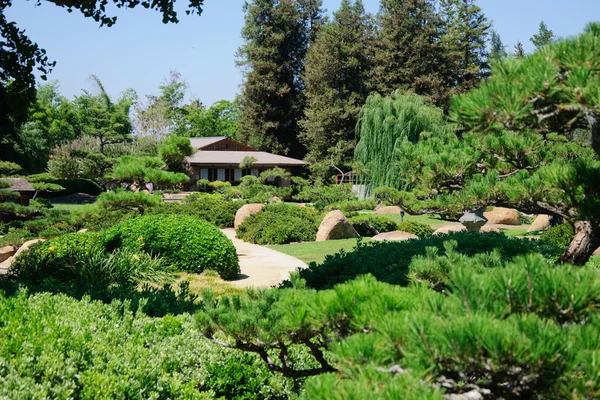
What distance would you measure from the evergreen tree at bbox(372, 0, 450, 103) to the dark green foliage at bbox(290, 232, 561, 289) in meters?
33.6

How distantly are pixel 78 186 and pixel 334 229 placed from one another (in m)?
28.1

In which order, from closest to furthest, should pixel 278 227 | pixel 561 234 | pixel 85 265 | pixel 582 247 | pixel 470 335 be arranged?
pixel 470 335
pixel 582 247
pixel 85 265
pixel 561 234
pixel 278 227

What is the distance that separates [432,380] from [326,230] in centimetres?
1537

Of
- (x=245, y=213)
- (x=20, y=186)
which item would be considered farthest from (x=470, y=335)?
(x=20, y=186)

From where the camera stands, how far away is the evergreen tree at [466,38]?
4412 centimetres

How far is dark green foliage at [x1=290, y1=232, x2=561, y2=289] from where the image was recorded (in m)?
6.24

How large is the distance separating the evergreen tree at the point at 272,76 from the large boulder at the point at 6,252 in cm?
3598

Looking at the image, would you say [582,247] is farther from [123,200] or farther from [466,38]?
[466,38]

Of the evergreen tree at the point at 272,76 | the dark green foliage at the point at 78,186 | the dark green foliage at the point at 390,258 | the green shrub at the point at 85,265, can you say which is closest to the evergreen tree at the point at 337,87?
the evergreen tree at the point at 272,76

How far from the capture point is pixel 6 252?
13.7 meters

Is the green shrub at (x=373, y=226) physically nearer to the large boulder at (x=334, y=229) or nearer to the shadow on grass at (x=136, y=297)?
the large boulder at (x=334, y=229)

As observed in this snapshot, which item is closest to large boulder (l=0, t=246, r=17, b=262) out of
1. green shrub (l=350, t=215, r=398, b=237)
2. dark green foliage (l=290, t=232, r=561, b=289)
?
dark green foliage (l=290, t=232, r=561, b=289)

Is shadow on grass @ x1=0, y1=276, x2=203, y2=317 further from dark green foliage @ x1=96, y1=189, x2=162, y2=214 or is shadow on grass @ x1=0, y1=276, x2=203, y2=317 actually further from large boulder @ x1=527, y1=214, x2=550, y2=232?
large boulder @ x1=527, y1=214, x2=550, y2=232

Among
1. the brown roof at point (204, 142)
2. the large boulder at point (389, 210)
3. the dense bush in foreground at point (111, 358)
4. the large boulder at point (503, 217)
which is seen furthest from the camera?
the brown roof at point (204, 142)
